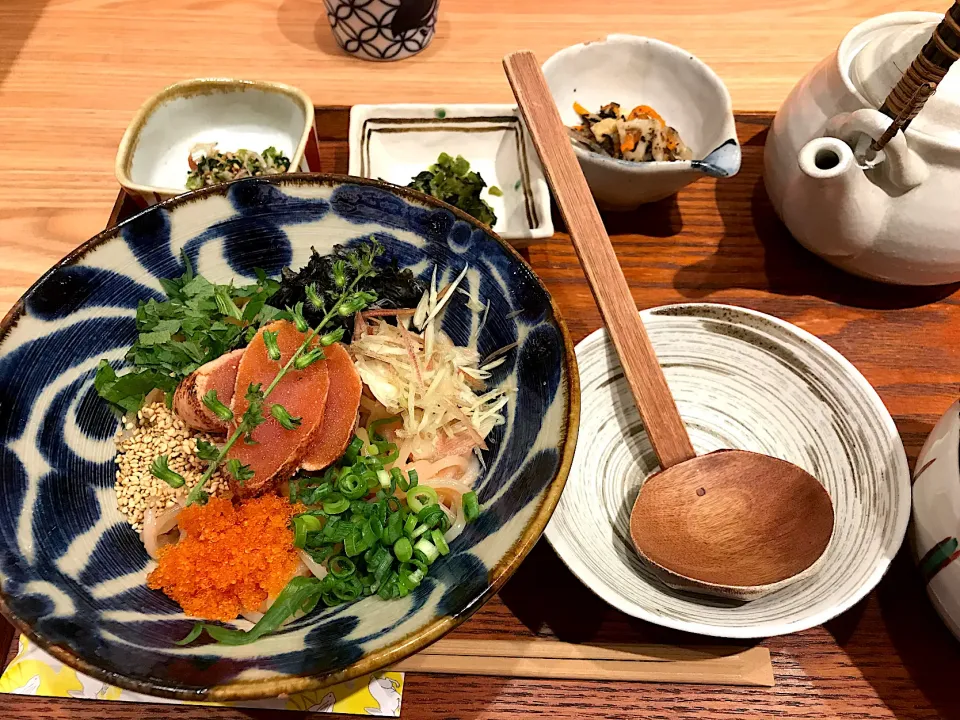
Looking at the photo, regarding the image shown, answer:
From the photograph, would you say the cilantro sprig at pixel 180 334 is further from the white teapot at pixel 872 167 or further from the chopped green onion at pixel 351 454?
the white teapot at pixel 872 167

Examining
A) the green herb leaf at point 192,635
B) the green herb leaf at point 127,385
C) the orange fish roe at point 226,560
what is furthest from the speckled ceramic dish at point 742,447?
the green herb leaf at point 127,385

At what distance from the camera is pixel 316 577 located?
1.05m

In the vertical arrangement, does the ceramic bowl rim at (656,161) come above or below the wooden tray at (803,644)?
above

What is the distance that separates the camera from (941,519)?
107 cm

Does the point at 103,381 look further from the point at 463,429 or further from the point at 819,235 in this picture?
the point at 819,235

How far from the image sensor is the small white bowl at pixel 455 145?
5.72ft

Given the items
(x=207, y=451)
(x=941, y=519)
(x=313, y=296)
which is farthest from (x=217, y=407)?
(x=941, y=519)

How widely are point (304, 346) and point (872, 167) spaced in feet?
3.90

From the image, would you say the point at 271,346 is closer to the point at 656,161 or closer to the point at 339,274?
the point at 339,274

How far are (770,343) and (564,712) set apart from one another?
0.88 meters

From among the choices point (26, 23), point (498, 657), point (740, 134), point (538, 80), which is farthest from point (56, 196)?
point (740, 134)

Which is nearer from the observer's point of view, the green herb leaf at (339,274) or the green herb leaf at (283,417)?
the green herb leaf at (283,417)

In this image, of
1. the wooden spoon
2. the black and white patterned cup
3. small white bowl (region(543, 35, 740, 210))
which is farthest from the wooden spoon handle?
the black and white patterned cup

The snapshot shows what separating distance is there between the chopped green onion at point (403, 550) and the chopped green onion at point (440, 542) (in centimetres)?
4
